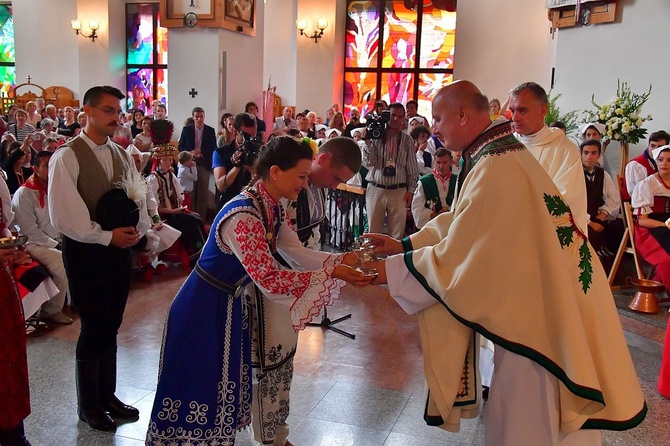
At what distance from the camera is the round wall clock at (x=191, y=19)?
1010 cm

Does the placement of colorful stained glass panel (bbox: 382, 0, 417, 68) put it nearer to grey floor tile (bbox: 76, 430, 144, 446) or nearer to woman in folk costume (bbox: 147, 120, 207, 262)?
woman in folk costume (bbox: 147, 120, 207, 262)

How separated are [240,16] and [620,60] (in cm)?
568

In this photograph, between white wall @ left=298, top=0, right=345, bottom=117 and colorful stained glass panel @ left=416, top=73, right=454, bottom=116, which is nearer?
white wall @ left=298, top=0, right=345, bottom=117

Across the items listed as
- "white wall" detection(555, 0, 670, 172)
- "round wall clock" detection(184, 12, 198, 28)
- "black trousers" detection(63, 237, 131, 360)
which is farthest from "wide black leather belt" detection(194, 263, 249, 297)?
"round wall clock" detection(184, 12, 198, 28)

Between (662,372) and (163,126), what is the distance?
19.2 feet

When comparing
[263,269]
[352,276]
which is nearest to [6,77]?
[263,269]

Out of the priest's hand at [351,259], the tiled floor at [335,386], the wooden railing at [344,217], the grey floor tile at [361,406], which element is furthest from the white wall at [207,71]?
the priest's hand at [351,259]

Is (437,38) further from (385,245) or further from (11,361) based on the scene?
(11,361)

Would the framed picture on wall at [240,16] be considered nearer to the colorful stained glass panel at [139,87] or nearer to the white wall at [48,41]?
the colorful stained glass panel at [139,87]

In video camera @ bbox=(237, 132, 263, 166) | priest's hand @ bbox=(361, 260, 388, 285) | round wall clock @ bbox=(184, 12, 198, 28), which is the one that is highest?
round wall clock @ bbox=(184, 12, 198, 28)

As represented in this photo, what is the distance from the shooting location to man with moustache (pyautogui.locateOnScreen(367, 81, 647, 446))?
2.35 m

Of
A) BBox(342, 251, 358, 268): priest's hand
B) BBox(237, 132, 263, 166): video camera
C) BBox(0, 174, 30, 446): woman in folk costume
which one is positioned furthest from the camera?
BBox(237, 132, 263, 166): video camera

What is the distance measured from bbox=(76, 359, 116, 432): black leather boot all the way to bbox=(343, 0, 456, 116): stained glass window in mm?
13517

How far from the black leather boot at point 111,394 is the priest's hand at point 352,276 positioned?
5.20 ft
